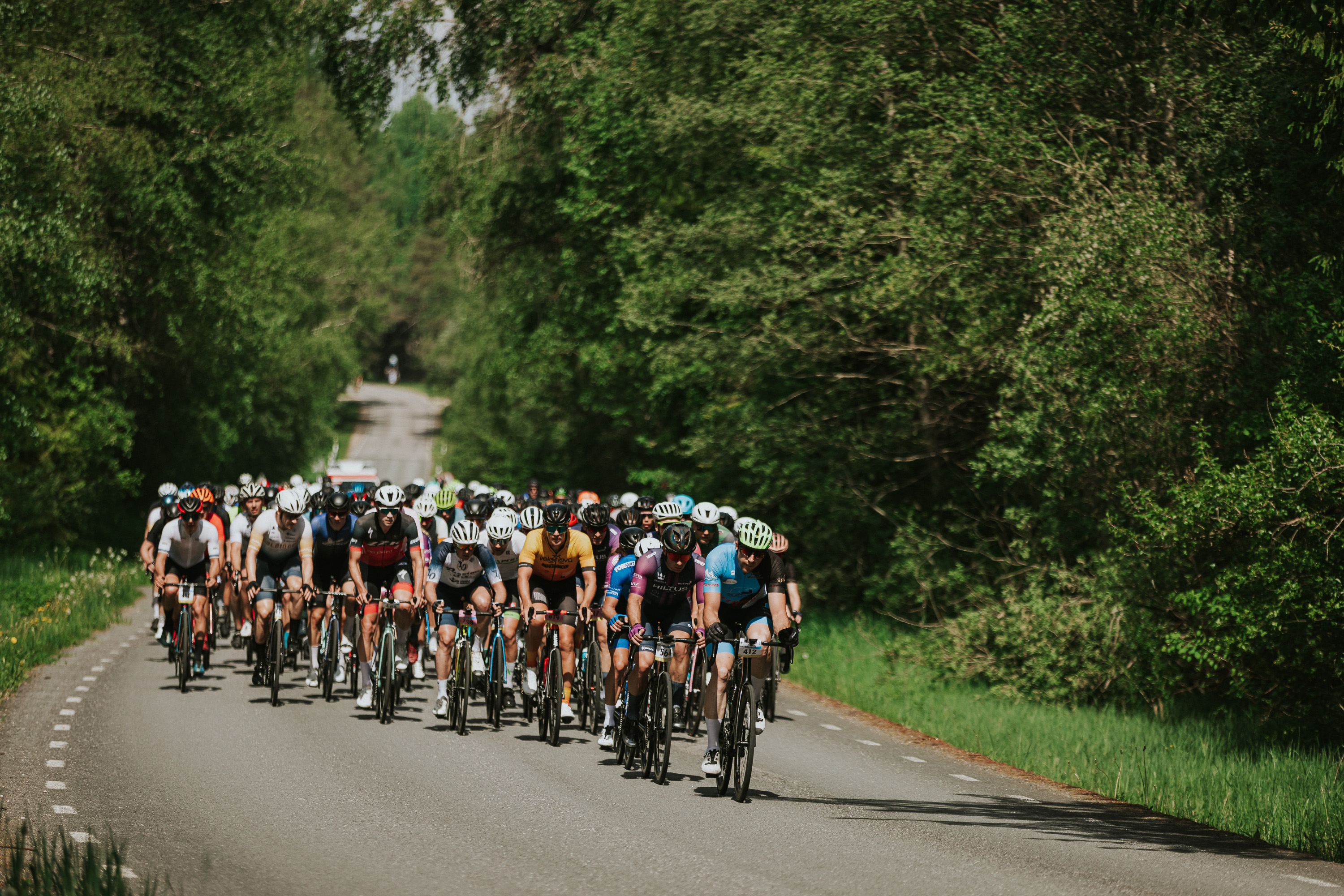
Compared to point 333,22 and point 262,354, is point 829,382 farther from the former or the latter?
point 262,354

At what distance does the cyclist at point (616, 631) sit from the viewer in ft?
39.1

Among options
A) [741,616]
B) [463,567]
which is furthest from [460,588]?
[741,616]

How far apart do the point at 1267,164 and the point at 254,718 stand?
1248 centimetres

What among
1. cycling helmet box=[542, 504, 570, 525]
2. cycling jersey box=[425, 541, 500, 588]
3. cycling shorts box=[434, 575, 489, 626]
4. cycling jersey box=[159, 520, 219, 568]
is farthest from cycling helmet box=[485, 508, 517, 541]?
cycling jersey box=[159, 520, 219, 568]

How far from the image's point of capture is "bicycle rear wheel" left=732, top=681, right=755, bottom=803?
34.4ft

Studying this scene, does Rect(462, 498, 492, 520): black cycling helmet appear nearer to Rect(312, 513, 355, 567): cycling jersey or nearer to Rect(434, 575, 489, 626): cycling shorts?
Rect(312, 513, 355, 567): cycling jersey

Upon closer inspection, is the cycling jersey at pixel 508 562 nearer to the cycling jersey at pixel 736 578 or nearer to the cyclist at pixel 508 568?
the cyclist at pixel 508 568

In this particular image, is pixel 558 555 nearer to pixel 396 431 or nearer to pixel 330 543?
pixel 330 543

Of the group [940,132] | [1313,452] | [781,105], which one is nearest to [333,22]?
[781,105]

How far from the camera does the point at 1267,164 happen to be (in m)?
16.3

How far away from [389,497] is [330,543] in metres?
1.55

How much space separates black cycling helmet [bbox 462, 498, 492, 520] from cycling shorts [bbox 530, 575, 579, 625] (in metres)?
3.42

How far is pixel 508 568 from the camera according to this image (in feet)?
51.5

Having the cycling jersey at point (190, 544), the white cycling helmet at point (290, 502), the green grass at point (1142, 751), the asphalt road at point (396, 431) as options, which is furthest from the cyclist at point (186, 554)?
the asphalt road at point (396, 431)
